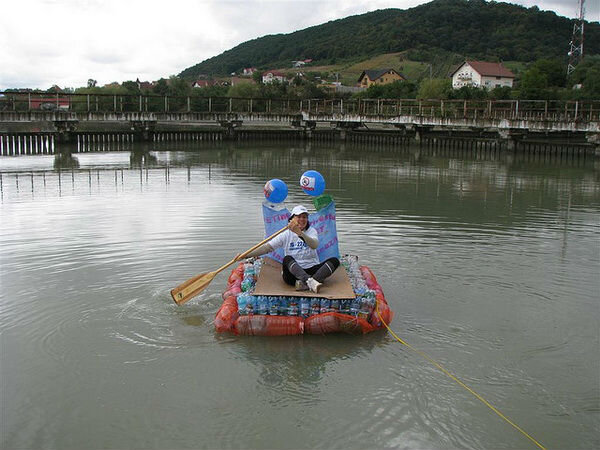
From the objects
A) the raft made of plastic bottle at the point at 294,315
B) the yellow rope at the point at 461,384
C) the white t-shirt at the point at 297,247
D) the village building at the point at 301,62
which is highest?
the village building at the point at 301,62

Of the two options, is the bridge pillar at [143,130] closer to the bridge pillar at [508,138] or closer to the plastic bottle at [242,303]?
the bridge pillar at [508,138]

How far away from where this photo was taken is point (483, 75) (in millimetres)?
97125

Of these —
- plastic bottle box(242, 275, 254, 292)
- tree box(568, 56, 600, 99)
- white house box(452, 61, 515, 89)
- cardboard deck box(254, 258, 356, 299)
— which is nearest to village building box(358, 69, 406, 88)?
white house box(452, 61, 515, 89)

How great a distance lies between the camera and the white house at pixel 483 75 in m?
97.5

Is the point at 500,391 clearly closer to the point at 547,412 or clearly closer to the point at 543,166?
the point at 547,412

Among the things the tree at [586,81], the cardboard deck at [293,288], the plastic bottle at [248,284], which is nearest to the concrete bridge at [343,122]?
the tree at [586,81]

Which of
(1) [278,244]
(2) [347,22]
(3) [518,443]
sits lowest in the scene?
(3) [518,443]

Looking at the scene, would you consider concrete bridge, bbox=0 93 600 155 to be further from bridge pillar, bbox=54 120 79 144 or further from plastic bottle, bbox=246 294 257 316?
plastic bottle, bbox=246 294 257 316

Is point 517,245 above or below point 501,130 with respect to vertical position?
below

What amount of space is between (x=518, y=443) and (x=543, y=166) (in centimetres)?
2569

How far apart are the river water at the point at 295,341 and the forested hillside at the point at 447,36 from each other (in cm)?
11707

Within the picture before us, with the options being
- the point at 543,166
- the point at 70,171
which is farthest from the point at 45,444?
the point at 543,166

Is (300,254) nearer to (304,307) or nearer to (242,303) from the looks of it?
(304,307)

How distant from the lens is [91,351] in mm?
7020
